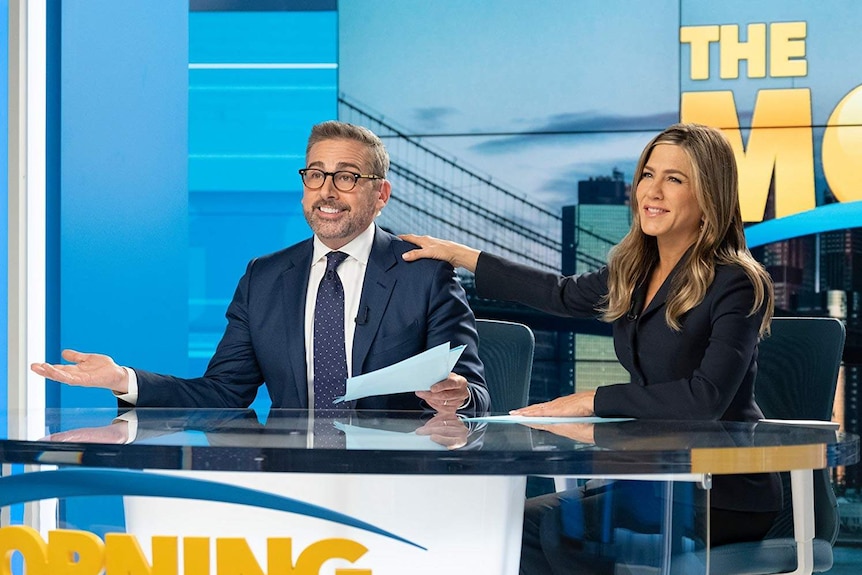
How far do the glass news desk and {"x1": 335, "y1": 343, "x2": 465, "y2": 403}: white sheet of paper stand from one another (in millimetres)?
184

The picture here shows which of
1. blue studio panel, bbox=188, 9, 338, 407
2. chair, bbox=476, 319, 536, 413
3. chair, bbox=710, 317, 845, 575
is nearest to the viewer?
chair, bbox=710, 317, 845, 575

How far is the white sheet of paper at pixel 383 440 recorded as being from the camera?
1387 mm

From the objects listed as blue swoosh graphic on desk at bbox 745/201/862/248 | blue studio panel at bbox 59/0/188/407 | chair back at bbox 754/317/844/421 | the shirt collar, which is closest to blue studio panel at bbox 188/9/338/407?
blue studio panel at bbox 59/0/188/407

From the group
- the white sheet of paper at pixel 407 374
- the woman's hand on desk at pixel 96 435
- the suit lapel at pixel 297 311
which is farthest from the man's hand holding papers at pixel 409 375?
the suit lapel at pixel 297 311

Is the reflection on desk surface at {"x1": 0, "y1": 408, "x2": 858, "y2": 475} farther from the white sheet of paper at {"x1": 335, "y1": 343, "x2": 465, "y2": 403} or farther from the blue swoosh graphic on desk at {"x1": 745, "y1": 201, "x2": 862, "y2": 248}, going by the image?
the blue swoosh graphic on desk at {"x1": 745, "y1": 201, "x2": 862, "y2": 248}

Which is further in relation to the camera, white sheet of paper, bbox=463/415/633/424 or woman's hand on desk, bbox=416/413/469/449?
white sheet of paper, bbox=463/415/633/424

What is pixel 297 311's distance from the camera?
8.17 ft

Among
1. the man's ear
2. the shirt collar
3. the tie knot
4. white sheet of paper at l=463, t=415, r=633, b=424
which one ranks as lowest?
white sheet of paper at l=463, t=415, r=633, b=424

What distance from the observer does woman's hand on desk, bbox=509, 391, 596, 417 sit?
1928 millimetres

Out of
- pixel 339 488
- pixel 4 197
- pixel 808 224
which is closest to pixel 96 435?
pixel 339 488

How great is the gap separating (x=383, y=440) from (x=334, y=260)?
1133 mm

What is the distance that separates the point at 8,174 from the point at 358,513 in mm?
2269

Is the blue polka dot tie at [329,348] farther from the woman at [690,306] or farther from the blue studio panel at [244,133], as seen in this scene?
the blue studio panel at [244,133]

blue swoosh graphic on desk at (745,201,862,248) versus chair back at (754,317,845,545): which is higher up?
blue swoosh graphic on desk at (745,201,862,248)
